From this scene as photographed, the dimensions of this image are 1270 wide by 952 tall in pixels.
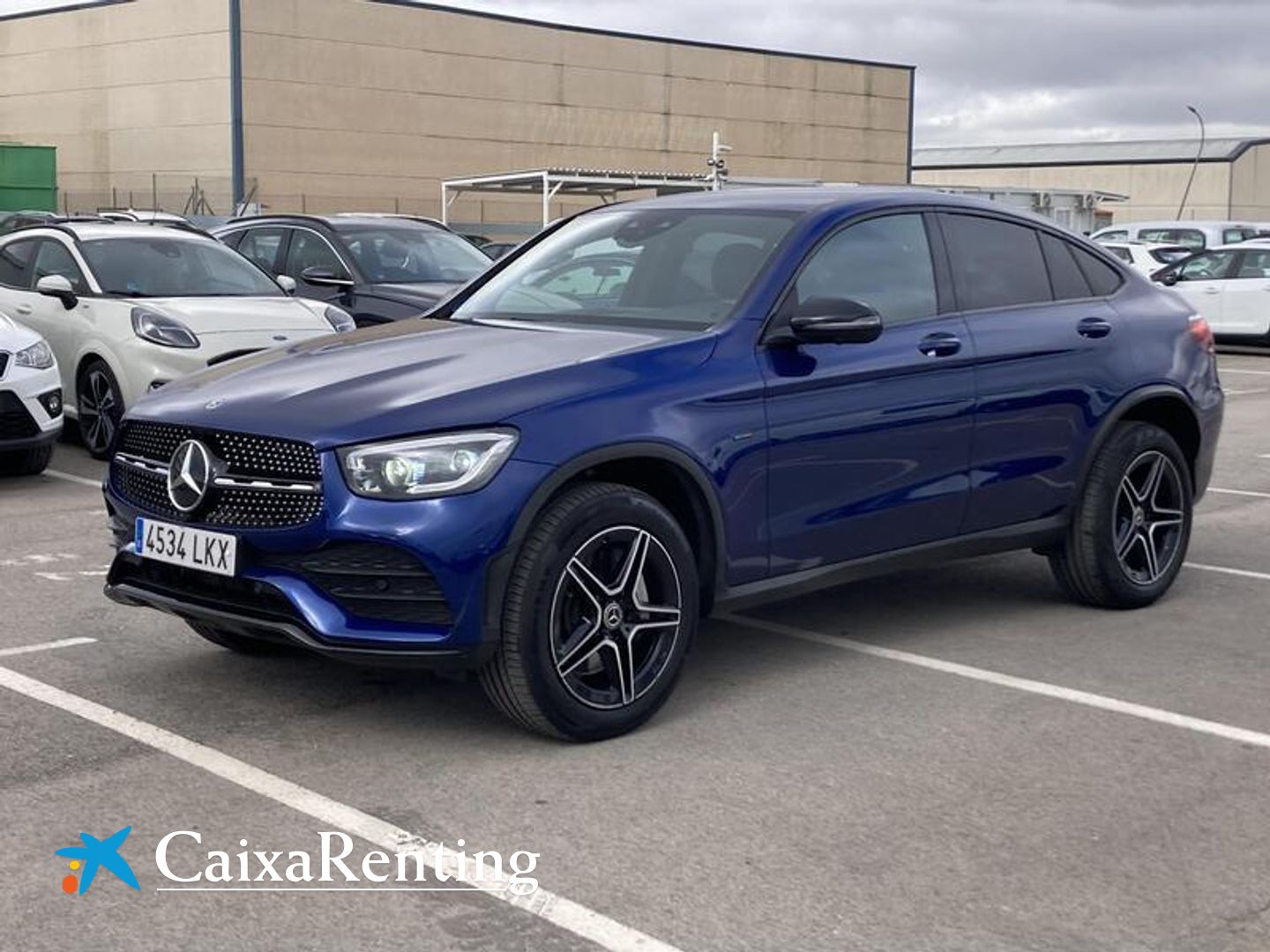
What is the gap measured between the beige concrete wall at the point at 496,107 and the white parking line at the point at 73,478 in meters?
38.2

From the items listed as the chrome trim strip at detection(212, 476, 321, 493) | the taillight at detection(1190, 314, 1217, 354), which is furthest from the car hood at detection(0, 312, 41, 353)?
the taillight at detection(1190, 314, 1217, 354)

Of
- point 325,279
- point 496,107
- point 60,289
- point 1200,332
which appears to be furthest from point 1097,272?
point 496,107

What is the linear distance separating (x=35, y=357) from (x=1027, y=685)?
6.69 meters

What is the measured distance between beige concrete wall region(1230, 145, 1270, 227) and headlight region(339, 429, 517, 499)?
2958 inches

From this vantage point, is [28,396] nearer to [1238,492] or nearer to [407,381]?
[407,381]

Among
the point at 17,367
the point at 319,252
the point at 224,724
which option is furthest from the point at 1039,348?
the point at 319,252

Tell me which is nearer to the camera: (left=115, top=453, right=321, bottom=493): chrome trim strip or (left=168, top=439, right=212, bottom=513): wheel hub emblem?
(left=115, top=453, right=321, bottom=493): chrome trim strip

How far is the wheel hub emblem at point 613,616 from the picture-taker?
16.7ft

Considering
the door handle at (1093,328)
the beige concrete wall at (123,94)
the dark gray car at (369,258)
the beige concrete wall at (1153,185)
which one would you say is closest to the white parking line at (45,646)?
the door handle at (1093,328)

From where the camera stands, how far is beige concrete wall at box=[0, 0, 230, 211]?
4772cm

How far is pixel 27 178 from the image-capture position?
4234 centimetres

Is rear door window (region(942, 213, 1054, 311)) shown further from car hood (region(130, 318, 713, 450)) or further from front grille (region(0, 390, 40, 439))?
front grille (region(0, 390, 40, 439))

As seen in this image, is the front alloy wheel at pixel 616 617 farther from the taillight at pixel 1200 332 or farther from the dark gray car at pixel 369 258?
the dark gray car at pixel 369 258

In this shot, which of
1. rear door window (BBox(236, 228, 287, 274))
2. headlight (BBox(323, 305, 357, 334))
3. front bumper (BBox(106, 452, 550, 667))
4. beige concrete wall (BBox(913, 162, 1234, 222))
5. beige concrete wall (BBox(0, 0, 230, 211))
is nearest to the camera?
front bumper (BBox(106, 452, 550, 667))
